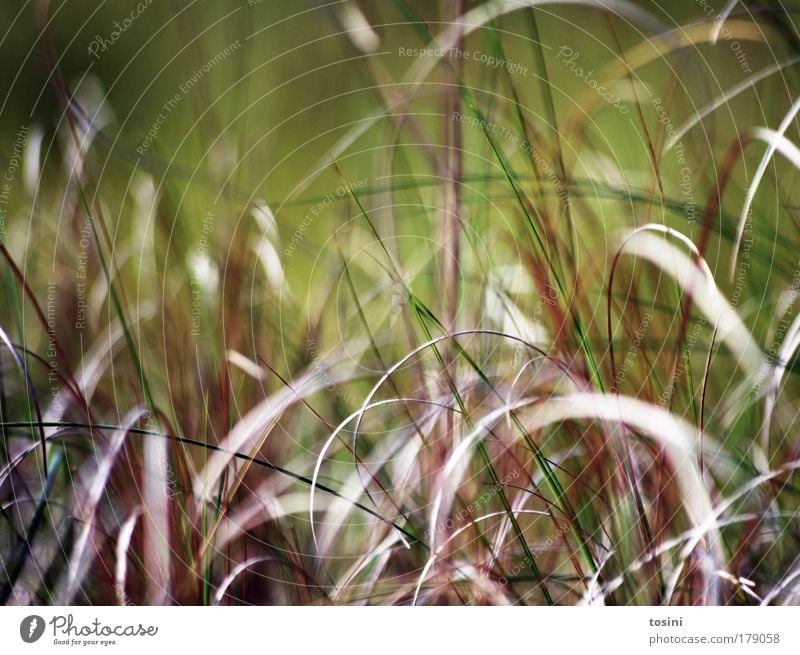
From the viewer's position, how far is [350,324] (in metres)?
0.64

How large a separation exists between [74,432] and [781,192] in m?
0.77

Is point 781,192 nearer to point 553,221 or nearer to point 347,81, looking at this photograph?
point 553,221

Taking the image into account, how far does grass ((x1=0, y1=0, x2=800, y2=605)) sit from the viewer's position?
2.07ft

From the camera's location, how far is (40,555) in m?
0.63

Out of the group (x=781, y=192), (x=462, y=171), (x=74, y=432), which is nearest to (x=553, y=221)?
(x=462, y=171)

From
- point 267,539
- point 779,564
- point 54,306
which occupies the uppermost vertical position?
point 54,306
